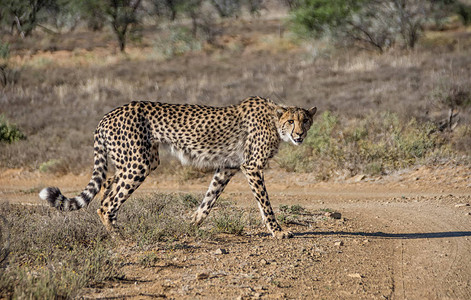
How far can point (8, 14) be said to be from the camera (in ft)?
117

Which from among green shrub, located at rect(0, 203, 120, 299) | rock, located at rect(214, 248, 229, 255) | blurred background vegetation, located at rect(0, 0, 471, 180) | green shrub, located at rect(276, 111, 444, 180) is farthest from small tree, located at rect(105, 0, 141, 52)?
rock, located at rect(214, 248, 229, 255)

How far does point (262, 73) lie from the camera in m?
22.4

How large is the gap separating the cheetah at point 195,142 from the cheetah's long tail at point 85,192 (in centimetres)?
1

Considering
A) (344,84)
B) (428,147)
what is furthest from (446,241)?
(344,84)

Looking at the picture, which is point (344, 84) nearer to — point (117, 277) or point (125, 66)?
point (125, 66)

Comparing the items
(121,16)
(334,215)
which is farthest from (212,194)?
(121,16)

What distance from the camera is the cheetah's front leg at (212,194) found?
6605 mm

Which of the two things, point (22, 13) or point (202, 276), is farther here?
point (22, 13)

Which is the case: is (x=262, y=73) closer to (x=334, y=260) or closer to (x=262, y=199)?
(x=262, y=199)

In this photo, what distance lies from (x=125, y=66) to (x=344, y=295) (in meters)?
22.0

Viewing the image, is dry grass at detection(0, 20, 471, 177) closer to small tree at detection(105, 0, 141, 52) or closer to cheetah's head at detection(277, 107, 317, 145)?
small tree at detection(105, 0, 141, 52)

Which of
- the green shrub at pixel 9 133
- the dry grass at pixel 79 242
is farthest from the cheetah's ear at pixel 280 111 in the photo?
the green shrub at pixel 9 133

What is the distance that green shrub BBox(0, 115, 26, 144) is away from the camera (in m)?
14.6

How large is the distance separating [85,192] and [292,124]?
251cm
